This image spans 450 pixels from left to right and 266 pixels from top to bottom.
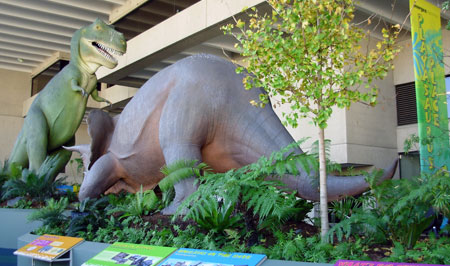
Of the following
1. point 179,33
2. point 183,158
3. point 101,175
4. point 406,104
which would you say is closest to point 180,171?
point 183,158

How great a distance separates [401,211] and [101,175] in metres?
4.36

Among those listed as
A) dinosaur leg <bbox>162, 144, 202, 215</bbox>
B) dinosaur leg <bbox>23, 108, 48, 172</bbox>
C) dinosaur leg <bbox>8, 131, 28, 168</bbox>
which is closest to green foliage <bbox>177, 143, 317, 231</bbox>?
dinosaur leg <bbox>162, 144, 202, 215</bbox>

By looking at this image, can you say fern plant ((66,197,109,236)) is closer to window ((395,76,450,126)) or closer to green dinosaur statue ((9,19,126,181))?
green dinosaur statue ((9,19,126,181))

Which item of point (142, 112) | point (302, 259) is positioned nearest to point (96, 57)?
point (142, 112)

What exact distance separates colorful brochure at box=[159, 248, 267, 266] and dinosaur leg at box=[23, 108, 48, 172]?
690 cm

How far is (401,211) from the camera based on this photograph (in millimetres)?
3539

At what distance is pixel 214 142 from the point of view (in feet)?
17.3

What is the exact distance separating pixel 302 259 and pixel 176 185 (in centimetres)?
196

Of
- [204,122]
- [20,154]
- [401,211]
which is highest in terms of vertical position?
[204,122]

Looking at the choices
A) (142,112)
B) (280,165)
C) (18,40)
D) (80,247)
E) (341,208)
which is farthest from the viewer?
(18,40)

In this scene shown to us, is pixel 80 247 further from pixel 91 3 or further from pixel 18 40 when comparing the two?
pixel 18 40

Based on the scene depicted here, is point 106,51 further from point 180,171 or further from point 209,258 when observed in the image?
point 209,258

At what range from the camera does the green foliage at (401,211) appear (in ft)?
11.0

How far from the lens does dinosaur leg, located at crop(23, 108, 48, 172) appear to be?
32.3 ft
